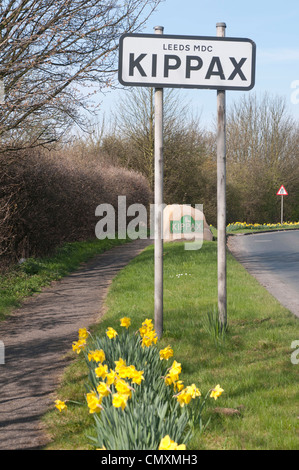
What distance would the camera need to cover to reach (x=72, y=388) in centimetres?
532

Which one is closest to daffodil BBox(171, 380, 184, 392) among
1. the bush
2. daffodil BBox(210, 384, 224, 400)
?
daffodil BBox(210, 384, 224, 400)

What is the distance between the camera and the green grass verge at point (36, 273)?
10.2 meters

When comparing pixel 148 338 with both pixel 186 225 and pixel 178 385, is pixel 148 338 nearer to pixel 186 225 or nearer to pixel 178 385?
pixel 178 385

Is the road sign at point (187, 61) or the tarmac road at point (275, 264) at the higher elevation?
the road sign at point (187, 61)

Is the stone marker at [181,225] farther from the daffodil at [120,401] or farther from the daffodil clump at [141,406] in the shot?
the daffodil at [120,401]

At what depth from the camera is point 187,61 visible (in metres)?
6.54

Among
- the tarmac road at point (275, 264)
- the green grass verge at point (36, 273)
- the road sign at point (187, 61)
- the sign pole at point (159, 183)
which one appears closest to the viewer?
the road sign at point (187, 61)

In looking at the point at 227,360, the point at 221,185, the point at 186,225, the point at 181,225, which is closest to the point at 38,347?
the point at 227,360

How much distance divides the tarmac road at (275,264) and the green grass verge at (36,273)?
4424 mm

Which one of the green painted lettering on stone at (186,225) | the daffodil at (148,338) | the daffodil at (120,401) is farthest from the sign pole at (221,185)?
the green painted lettering on stone at (186,225)

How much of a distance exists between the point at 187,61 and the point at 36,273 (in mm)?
7522
